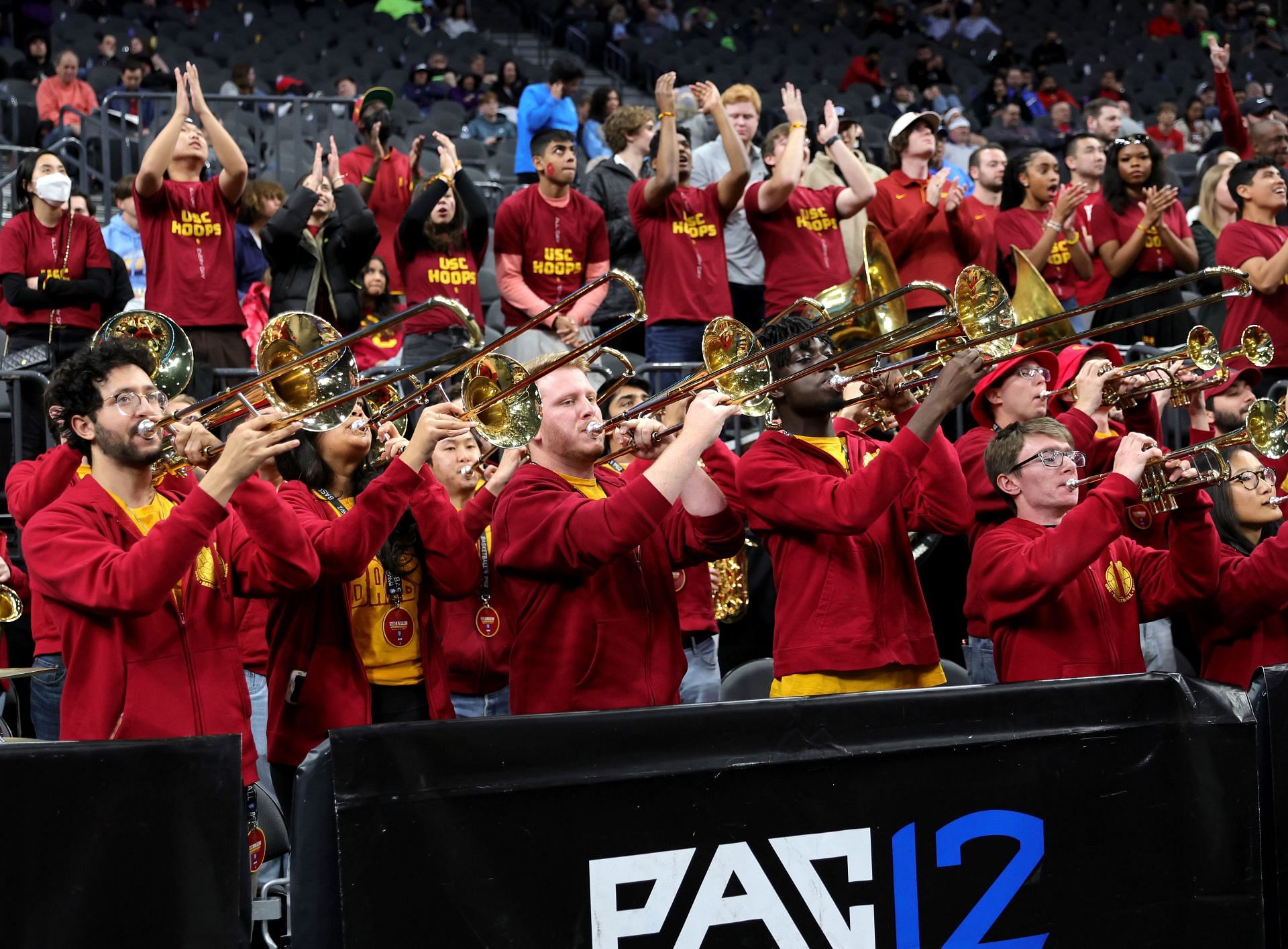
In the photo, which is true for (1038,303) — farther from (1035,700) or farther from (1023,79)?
(1023,79)

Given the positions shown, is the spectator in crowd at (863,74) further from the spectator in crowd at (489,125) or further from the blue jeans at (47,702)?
the blue jeans at (47,702)

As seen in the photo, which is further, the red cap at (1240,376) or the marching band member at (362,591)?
the red cap at (1240,376)

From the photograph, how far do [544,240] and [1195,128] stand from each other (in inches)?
425

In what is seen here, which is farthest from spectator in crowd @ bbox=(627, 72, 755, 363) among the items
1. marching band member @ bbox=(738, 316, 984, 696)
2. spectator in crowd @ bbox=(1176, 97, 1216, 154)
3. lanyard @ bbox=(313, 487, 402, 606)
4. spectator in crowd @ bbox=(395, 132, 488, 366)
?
spectator in crowd @ bbox=(1176, 97, 1216, 154)

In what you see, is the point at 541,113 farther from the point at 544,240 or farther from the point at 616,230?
the point at 544,240

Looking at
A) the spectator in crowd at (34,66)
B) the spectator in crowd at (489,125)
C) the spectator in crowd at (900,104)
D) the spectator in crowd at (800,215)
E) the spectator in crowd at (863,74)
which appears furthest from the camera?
the spectator in crowd at (863,74)

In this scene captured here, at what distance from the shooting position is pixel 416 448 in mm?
4230

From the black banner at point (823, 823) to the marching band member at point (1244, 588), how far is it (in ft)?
3.38

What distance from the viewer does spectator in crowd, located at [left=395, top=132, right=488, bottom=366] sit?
8.47 meters

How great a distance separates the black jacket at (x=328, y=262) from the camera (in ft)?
27.3

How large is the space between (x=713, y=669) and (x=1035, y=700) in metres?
2.56

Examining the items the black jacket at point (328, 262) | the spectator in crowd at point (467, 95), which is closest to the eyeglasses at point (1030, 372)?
the black jacket at point (328, 262)

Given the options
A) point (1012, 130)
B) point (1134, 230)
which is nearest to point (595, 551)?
point (1134, 230)

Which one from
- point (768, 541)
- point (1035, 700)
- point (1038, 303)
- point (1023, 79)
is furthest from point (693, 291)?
point (1023, 79)
